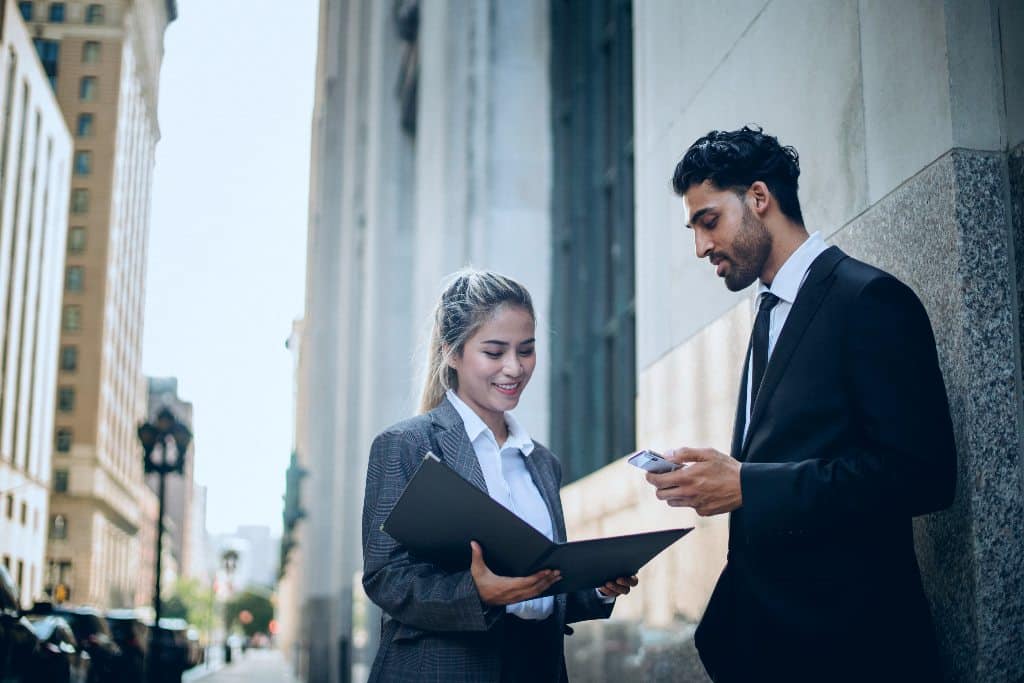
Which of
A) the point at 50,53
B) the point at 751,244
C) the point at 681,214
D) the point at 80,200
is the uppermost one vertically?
the point at 50,53

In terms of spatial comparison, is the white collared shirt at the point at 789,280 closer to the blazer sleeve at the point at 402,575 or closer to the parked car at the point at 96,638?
the blazer sleeve at the point at 402,575

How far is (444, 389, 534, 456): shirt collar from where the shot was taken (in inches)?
163

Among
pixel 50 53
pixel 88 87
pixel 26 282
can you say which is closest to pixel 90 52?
pixel 88 87

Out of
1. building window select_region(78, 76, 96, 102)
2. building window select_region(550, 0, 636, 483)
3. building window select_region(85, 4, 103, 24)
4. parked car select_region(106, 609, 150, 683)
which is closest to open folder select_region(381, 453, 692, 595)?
building window select_region(550, 0, 636, 483)

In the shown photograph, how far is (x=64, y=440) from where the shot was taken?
91.8 m

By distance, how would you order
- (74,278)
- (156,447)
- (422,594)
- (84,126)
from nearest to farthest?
1. (422,594)
2. (156,447)
3. (84,126)
4. (74,278)

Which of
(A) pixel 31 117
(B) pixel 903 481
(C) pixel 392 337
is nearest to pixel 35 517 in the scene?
(A) pixel 31 117

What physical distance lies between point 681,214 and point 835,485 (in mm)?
3891

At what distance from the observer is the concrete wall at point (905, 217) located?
12.2 ft

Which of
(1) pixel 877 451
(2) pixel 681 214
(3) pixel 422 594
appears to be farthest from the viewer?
(2) pixel 681 214

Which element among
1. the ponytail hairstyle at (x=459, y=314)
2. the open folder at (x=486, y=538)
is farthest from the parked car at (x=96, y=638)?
the open folder at (x=486, y=538)

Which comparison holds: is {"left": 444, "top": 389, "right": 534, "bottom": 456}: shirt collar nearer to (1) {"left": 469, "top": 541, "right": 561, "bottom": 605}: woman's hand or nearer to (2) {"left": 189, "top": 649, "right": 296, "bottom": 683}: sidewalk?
(1) {"left": 469, "top": 541, "right": 561, "bottom": 605}: woman's hand

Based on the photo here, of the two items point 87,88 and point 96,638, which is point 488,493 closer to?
point 96,638

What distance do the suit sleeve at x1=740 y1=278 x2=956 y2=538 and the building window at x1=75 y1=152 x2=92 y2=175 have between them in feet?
294
